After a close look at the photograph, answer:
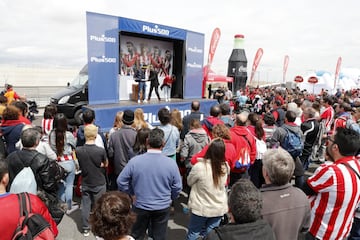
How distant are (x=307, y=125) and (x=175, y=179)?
3.01 m

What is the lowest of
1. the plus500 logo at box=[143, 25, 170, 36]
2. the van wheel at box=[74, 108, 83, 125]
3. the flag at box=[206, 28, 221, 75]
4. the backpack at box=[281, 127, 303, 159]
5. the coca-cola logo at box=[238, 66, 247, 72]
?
the van wheel at box=[74, 108, 83, 125]

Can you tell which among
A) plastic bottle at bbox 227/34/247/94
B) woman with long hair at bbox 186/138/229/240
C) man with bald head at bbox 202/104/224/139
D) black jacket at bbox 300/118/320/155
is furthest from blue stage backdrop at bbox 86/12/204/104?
plastic bottle at bbox 227/34/247/94

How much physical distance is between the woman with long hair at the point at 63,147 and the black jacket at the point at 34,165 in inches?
36.7

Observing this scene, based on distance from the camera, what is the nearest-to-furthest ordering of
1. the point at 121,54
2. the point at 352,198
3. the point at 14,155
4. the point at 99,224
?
the point at 99,224 < the point at 352,198 < the point at 14,155 < the point at 121,54

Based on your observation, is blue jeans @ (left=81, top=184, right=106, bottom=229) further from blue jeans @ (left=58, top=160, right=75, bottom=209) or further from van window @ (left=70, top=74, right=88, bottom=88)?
van window @ (left=70, top=74, right=88, bottom=88)

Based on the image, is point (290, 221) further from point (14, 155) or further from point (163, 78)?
point (163, 78)

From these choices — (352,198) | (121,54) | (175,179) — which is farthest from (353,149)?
(121,54)

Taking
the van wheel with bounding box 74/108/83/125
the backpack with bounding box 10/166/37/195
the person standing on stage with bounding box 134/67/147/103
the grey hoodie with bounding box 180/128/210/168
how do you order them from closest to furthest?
the backpack with bounding box 10/166/37/195, the grey hoodie with bounding box 180/128/210/168, the van wheel with bounding box 74/108/83/125, the person standing on stage with bounding box 134/67/147/103

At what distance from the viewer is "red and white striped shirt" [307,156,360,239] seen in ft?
6.64

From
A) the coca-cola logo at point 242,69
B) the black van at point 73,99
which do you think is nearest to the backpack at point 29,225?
the black van at point 73,99

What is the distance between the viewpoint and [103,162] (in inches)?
130

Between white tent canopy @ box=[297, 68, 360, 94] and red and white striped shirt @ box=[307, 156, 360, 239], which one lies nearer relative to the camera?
red and white striped shirt @ box=[307, 156, 360, 239]

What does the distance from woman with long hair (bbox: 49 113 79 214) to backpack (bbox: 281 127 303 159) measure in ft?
10.2

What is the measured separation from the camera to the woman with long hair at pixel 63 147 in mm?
3394
